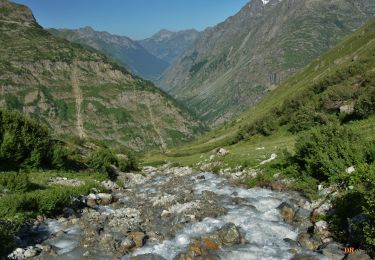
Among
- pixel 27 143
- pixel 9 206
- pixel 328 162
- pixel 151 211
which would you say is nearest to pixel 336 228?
pixel 328 162

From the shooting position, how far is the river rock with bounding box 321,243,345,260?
719 inches

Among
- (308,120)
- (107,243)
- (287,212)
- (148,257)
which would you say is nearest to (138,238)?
(107,243)

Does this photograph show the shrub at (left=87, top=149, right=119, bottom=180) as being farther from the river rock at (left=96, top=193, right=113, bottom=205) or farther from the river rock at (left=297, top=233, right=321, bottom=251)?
the river rock at (left=297, top=233, right=321, bottom=251)

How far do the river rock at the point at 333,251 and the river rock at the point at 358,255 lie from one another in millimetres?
847

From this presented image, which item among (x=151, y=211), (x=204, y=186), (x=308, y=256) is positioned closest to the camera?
(x=308, y=256)

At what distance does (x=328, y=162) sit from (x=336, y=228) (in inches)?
332

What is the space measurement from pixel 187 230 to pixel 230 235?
132 inches

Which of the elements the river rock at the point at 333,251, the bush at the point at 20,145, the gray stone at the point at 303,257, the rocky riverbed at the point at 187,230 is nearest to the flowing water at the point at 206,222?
the rocky riverbed at the point at 187,230

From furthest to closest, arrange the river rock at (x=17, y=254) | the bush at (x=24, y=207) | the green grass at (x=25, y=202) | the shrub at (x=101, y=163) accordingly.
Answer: the shrub at (x=101, y=163), the green grass at (x=25, y=202), the bush at (x=24, y=207), the river rock at (x=17, y=254)

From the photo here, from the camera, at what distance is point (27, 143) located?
44719 millimetres

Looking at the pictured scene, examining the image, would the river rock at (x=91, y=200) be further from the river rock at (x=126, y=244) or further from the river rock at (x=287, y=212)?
the river rock at (x=287, y=212)

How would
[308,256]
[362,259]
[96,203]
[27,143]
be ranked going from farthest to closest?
[27,143], [96,203], [308,256], [362,259]

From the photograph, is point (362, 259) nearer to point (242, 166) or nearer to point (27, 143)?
point (242, 166)

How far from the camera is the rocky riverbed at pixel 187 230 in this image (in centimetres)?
2080
